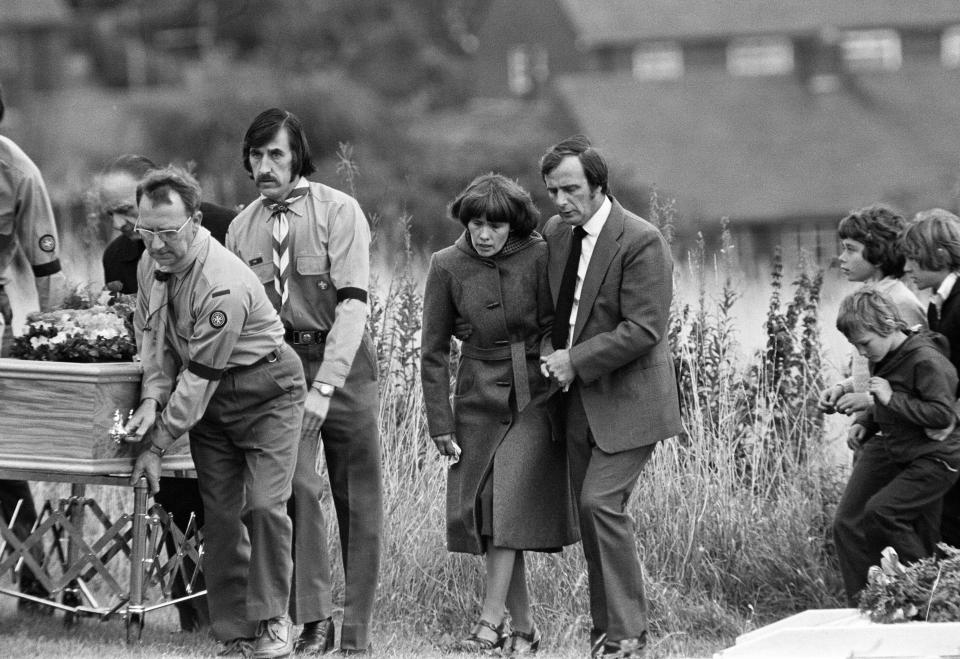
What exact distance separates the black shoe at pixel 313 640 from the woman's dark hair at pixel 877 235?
2870mm

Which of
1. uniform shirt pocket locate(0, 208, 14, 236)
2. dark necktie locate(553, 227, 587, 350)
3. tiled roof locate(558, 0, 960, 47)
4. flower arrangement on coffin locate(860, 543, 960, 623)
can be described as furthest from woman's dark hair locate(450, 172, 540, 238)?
tiled roof locate(558, 0, 960, 47)

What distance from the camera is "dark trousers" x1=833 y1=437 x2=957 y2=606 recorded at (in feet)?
24.8

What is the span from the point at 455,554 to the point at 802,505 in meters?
1.81

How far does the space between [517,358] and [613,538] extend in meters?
0.85

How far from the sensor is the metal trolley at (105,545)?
7.10 meters

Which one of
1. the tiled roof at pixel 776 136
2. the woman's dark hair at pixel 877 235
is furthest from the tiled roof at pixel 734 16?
the woman's dark hair at pixel 877 235

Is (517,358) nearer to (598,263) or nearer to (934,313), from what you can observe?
(598,263)

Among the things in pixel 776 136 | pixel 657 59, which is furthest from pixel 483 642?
pixel 657 59

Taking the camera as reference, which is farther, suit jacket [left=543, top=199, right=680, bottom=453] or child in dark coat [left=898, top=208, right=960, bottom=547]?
child in dark coat [left=898, top=208, right=960, bottom=547]

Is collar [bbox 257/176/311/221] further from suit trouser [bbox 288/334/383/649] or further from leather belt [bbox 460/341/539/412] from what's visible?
leather belt [bbox 460/341/539/412]

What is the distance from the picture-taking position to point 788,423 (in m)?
9.27

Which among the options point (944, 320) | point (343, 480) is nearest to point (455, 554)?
point (343, 480)

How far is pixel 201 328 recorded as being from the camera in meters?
6.74

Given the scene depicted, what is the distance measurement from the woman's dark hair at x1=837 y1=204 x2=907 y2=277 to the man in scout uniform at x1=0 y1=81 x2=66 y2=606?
362cm
